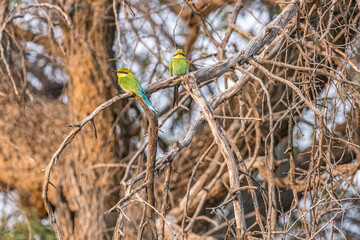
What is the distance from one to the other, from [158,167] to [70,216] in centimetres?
293

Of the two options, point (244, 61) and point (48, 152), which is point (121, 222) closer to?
point (244, 61)

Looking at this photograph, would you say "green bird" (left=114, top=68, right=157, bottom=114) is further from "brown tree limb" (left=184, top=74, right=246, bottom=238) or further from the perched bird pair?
"brown tree limb" (left=184, top=74, right=246, bottom=238)

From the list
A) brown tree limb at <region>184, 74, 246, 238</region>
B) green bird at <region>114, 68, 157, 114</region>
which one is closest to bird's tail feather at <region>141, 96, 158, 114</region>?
green bird at <region>114, 68, 157, 114</region>

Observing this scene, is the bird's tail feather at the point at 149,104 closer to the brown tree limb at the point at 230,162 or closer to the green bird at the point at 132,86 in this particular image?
the green bird at the point at 132,86

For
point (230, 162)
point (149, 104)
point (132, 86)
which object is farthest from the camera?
point (132, 86)

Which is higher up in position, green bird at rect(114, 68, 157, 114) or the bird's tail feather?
green bird at rect(114, 68, 157, 114)

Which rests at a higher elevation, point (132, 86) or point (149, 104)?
point (132, 86)

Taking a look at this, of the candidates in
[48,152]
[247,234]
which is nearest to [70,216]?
[48,152]

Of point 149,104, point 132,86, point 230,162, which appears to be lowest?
A: point 230,162

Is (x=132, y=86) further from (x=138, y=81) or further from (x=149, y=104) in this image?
(x=149, y=104)

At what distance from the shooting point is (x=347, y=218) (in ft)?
15.4

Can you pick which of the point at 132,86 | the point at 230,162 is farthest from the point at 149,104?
the point at 230,162

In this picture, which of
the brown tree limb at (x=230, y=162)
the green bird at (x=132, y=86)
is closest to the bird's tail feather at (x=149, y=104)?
the green bird at (x=132, y=86)

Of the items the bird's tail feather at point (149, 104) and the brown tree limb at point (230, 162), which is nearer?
the brown tree limb at point (230, 162)
